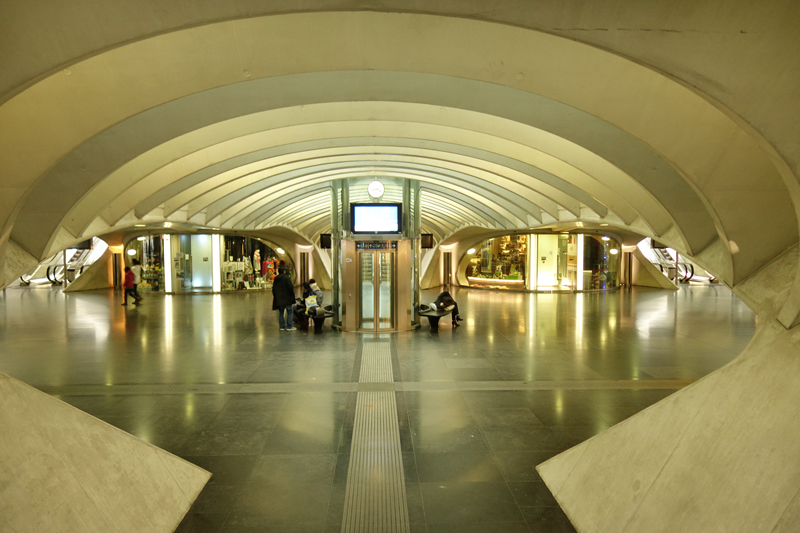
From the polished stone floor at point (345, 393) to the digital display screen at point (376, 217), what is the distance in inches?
118

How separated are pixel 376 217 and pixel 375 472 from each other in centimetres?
963

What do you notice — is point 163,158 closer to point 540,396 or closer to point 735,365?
point 540,396

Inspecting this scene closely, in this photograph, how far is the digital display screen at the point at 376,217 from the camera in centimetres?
1422

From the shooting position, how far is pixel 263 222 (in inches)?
1028

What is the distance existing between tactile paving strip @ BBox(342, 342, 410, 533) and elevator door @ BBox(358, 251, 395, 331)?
6.56m

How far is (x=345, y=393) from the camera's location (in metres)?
8.10

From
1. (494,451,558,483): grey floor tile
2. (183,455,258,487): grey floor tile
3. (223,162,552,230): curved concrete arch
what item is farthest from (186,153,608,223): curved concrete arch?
(183,455,258,487): grey floor tile

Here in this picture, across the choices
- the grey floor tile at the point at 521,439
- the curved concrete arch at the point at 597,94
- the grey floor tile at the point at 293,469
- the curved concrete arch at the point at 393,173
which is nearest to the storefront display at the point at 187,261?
the curved concrete arch at the point at 393,173

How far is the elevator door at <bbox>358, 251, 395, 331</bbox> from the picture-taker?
14.5m

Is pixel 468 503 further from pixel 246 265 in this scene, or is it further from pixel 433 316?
pixel 246 265

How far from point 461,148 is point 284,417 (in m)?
8.69

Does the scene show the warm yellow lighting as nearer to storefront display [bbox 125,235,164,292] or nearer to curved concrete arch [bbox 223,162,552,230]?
storefront display [bbox 125,235,164,292]

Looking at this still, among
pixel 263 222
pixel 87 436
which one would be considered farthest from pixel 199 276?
pixel 87 436

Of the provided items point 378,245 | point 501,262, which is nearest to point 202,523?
point 378,245
